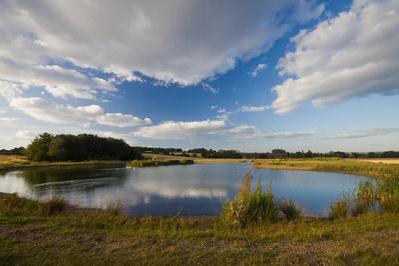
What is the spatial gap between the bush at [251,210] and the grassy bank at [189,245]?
1.10 meters

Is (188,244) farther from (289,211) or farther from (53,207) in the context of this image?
(53,207)

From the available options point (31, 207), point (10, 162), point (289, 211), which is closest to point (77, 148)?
point (10, 162)

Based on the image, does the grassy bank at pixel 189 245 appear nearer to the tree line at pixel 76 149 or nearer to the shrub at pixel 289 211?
the shrub at pixel 289 211

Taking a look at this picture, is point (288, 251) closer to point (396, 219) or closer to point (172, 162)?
point (396, 219)

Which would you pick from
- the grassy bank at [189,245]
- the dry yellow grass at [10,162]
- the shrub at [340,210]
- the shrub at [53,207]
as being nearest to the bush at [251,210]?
the grassy bank at [189,245]

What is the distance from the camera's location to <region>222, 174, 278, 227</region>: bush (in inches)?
400

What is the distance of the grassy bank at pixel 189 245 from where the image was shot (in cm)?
582

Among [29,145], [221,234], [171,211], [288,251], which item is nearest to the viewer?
[288,251]

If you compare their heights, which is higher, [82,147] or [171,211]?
[82,147]

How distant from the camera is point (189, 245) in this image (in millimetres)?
6820

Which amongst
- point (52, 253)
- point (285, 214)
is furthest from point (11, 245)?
point (285, 214)

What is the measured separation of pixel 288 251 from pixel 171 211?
10317mm

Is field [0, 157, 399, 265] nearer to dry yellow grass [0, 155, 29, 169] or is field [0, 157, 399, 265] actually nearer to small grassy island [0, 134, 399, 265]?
small grassy island [0, 134, 399, 265]

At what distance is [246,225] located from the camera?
989cm
